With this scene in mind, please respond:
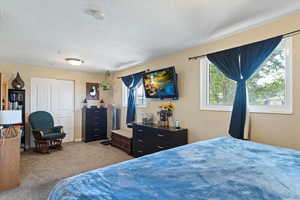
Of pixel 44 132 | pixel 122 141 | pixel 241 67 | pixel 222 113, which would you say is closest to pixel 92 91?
pixel 44 132

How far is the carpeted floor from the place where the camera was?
97.8 inches

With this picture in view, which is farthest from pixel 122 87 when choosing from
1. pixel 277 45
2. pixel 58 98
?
pixel 277 45

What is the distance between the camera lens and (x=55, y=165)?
3.51 m

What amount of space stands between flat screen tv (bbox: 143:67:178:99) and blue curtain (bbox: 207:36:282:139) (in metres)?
1.08

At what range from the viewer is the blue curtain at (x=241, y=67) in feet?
7.70

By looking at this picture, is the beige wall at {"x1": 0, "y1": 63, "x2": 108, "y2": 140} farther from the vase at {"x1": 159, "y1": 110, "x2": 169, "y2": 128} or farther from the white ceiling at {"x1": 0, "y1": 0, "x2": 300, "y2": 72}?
the vase at {"x1": 159, "y1": 110, "x2": 169, "y2": 128}

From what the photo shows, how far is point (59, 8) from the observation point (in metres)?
1.96

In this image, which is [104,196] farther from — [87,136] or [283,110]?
[87,136]

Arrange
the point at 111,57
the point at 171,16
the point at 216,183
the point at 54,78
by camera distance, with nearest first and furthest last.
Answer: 1. the point at 216,183
2. the point at 171,16
3. the point at 111,57
4. the point at 54,78

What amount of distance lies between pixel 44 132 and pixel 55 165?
1487mm

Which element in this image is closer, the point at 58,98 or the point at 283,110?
the point at 283,110

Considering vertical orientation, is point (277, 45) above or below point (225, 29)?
below

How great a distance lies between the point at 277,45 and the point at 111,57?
319 centimetres

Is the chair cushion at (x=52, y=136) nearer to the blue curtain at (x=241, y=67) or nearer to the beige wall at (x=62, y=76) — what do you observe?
the beige wall at (x=62, y=76)
